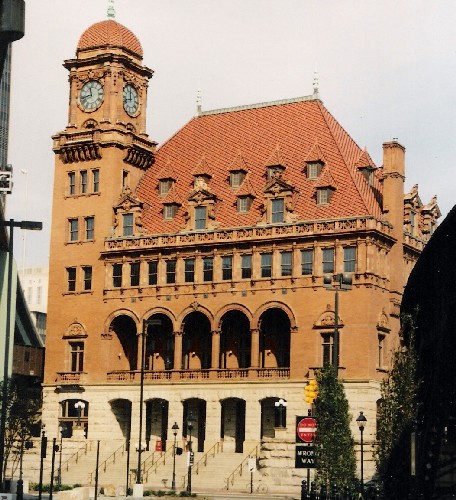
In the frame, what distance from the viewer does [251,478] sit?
79938 mm

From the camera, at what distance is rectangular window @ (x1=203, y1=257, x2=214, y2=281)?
90625mm

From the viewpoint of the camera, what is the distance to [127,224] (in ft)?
312

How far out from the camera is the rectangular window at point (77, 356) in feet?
311

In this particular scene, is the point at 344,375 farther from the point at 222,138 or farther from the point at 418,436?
the point at 418,436

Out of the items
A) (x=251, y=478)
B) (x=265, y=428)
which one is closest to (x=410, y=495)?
(x=251, y=478)

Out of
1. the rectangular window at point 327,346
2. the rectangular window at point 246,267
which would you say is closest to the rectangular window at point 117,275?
the rectangular window at point 246,267

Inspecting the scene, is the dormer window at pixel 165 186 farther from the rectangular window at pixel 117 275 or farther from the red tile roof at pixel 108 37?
the red tile roof at pixel 108 37

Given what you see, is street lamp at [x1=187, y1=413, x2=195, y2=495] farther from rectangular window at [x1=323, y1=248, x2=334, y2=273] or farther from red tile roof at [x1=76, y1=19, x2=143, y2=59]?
red tile roof at [x1=76, y1=19, x2=143, y2=59]

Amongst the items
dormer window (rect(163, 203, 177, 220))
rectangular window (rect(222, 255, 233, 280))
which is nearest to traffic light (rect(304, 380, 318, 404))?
rectangular window (rect(222, 255, 233, 280))

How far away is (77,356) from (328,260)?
22521mm

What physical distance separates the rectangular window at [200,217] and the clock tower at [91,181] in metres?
5.12

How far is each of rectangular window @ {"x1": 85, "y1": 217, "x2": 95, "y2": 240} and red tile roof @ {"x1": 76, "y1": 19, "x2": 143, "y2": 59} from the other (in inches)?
549

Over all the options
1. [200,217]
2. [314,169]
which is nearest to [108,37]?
[200,217]

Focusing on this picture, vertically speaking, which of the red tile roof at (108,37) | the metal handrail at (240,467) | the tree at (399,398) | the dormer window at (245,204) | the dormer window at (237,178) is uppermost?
the red tile roof at (108,37)
